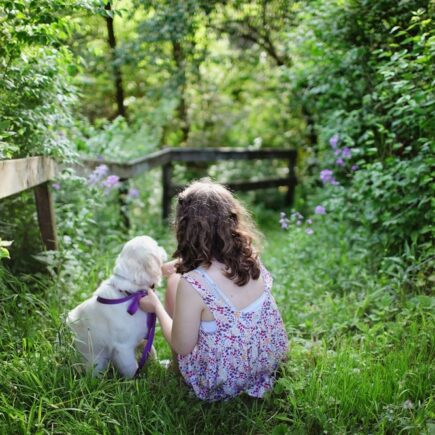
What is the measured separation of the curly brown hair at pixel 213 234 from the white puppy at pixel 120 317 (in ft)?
0.76

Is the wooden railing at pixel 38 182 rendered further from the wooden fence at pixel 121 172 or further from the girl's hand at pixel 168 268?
the girl's hand at pixel 168 268

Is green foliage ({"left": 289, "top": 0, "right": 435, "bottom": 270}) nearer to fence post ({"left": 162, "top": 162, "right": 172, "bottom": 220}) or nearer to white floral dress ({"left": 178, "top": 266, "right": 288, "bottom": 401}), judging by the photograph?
white floral dress ({"left": 178, "top": 266, "right": 288, "bottom": 401})

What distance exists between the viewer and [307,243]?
4.81 m

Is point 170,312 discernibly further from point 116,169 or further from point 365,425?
point 116,169

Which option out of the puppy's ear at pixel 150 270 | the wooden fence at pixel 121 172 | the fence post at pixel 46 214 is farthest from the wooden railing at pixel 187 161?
the puppy's ear at pixel 150 270

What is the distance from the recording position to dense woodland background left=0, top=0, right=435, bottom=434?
7.72ft

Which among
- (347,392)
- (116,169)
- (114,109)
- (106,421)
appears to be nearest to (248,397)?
(347,392)

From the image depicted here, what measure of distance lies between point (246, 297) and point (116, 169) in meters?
2.78

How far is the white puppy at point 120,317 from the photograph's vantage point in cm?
262

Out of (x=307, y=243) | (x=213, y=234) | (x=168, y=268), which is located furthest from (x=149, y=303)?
(x=307, y=243)

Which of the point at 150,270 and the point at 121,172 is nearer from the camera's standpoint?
the point at 150,270

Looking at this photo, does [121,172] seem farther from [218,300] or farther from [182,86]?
[182,86]

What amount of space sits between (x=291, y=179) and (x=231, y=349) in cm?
671

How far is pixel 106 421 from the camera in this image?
2223mm
